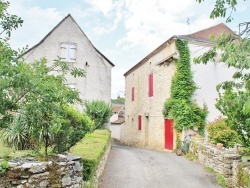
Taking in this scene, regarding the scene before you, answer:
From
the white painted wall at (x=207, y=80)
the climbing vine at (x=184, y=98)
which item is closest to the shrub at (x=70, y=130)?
the climbing vine at (x=184, y=98)

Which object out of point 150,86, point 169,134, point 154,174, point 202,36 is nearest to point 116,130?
point 150,86

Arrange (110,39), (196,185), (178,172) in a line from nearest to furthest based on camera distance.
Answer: (196,185) → (178,172) → (110,39)

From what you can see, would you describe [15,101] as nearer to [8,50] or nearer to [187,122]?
[8,50]

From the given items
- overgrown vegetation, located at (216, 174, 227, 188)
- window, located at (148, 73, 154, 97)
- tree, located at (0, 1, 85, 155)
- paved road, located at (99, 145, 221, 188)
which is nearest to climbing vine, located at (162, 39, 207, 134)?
paved road, located at (99, 145, 221, 188)

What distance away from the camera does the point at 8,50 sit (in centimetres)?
417

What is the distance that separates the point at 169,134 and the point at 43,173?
39.2 feet

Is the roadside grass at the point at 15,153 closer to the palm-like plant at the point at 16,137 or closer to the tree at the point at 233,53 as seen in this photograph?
the palm-like plant at the point at 16,137

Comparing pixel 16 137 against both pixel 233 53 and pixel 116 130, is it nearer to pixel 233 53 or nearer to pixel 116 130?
pixel 233 53

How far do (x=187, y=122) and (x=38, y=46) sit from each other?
1082 centimetres

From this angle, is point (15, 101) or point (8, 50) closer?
point (8, 50)

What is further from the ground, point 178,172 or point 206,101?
point 206,101

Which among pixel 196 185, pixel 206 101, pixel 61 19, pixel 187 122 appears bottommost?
pixel 196 185

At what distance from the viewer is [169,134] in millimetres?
16047

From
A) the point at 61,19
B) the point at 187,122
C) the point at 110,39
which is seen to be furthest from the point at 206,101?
the point at 61,19
